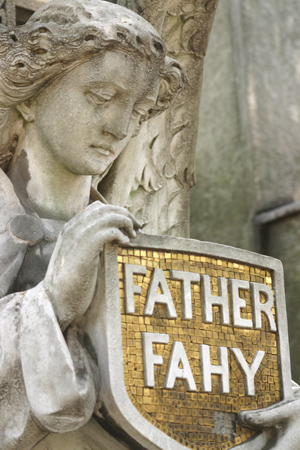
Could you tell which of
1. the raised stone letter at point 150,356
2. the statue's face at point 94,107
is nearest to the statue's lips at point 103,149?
the statue's face at point 94,107

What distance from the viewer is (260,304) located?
8.68 feet

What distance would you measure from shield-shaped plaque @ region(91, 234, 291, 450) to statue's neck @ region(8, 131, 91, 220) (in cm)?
42

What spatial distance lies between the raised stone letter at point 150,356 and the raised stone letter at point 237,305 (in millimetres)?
238

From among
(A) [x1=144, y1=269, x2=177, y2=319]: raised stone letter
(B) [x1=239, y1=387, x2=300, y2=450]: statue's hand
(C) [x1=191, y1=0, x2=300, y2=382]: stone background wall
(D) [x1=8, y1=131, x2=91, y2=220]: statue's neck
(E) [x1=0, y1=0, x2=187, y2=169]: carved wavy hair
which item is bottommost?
(B) [x1=239, y1=387, x2=300, y2=450]: statue's hand

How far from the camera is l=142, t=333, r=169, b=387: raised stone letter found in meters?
2.38

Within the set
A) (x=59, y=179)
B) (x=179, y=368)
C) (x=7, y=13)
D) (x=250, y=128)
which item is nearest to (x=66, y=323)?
(x=179, y=368)

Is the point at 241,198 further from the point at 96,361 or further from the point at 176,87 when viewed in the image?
the point at 96,361

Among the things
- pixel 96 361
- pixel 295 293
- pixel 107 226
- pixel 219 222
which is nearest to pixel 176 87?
pixel 107 226

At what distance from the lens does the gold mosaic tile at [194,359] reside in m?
2.39

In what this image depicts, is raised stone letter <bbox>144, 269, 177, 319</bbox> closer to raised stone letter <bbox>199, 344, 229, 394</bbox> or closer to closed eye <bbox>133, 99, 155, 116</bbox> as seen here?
raised stone letter <bbox>199, 344, 229, 394</bbox>

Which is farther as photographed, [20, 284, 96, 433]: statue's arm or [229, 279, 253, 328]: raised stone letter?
[229, 279, 253, 328]: raised stone letter

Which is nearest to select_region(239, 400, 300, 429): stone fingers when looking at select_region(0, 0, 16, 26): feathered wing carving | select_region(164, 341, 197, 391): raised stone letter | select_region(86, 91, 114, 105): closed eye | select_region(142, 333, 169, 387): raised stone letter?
select_region(164, 341, 197, 391): raised stone letter

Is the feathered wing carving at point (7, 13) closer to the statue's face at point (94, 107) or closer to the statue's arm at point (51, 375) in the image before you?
the statue's face at point (94, 107)

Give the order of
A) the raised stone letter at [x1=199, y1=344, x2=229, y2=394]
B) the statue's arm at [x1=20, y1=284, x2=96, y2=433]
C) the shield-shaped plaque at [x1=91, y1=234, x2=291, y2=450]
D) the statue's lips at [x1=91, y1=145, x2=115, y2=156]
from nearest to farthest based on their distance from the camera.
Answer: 1. the statue's arm at [x1=20, y1=284, x2=96, y2=433]
2. the shield-shaped plaque at [x1=91, y1=234, x2=291, y2=450]
3. the raised stone letter at [x1=199, y1=344, x2=229, y2=394]
4. the statue's lips at [x1=91, y1=145, x2=115, y2=156]
